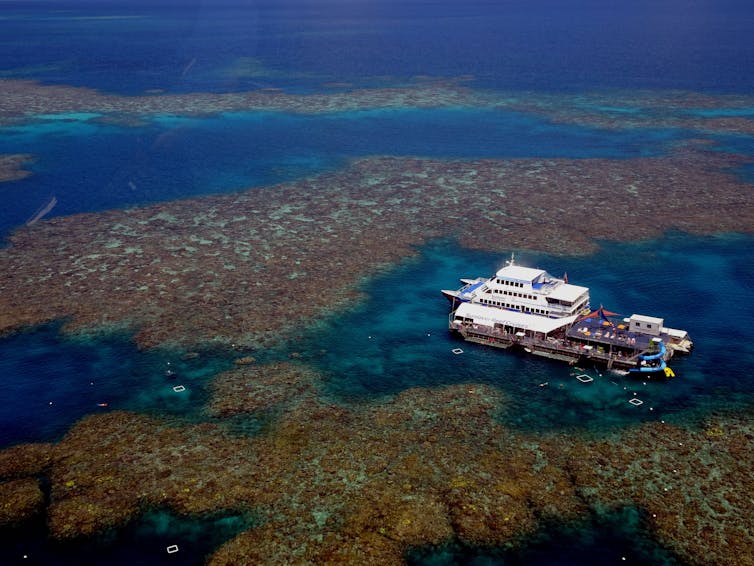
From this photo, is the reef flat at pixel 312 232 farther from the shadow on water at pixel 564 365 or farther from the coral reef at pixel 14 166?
the coral reef at pixel 14 166

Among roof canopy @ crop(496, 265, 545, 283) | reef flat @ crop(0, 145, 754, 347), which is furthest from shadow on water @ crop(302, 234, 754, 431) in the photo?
roof canopy @ crop(496, 265, 545, 283)

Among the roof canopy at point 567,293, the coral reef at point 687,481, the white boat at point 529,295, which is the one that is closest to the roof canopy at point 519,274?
the white boat at point 529,295

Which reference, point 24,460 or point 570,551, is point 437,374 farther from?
point 24,460

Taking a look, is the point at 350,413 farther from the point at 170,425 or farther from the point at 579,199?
the point at 579,199

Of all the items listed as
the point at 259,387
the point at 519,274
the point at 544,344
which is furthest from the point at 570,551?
the point at 519,274

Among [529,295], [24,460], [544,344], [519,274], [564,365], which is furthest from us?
[519,274]

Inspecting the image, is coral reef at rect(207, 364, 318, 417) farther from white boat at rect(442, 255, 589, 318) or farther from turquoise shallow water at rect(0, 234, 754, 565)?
white boat at rect(442, 255, 589, 318)
